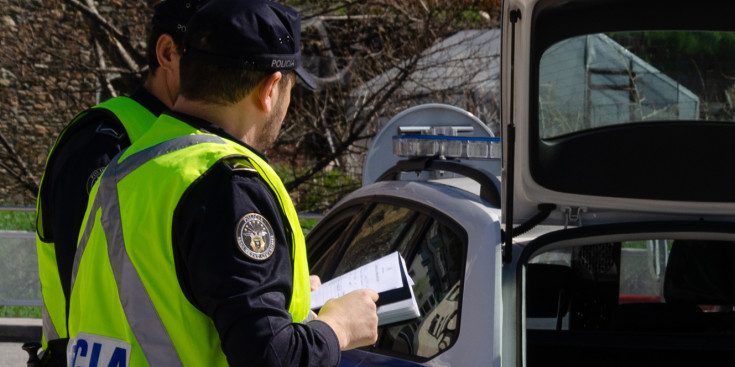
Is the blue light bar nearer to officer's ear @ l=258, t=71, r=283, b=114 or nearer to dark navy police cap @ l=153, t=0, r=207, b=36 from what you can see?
dark navy police cap @ l=153, t=0, r=207, b=36

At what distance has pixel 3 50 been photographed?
11.3m

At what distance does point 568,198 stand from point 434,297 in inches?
21.6

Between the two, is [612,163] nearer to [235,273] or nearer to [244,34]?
[244,34]

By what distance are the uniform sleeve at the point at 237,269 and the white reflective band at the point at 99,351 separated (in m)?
0.16

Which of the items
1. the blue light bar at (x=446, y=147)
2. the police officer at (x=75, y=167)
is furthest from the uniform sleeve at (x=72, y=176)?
the blue light bar at (x=446, y=147)

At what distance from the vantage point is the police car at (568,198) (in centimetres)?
284

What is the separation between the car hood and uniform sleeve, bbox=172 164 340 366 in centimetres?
120

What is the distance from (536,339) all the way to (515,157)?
2.23 ft

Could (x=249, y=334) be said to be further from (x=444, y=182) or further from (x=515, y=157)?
(x=444, y=182)

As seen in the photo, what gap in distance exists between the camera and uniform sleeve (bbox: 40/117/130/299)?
7.82 ft

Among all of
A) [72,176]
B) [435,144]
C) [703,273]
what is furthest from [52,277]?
[703,273]

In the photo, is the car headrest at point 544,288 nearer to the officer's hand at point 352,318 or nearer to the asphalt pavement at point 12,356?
→ the officer's hand at point 352,318

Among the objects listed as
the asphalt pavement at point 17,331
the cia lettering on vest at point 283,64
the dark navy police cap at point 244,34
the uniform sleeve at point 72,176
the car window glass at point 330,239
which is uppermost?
the dark navy police cap at point 244,34

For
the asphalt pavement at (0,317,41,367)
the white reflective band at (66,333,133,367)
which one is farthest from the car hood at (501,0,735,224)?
the asphalt pavement at (0,317,41,367)
